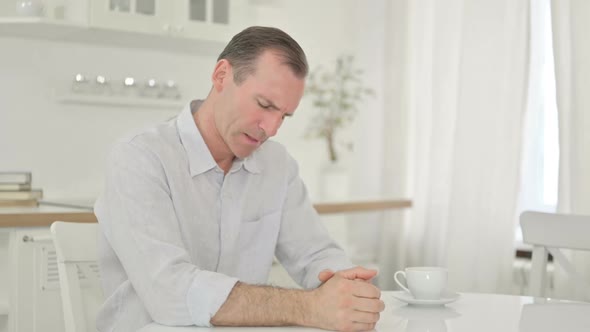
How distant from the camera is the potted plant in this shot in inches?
167

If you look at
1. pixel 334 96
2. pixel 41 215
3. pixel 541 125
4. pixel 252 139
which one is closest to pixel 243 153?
pixel 252 139

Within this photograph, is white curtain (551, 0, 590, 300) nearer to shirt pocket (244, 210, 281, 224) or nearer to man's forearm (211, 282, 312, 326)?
shirt pocket (244, 210, 281, 224)

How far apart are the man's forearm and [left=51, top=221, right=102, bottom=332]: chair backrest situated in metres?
0.41

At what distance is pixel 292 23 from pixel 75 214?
194cm

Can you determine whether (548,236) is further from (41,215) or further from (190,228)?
(41,215)

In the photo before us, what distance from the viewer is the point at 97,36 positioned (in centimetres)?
352

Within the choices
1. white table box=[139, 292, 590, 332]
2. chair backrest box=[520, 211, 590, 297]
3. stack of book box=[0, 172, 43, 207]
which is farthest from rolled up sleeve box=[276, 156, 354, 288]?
stack of book box=[0, 172, 43, 207]

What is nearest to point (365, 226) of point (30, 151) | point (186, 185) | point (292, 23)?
point (292, 23)

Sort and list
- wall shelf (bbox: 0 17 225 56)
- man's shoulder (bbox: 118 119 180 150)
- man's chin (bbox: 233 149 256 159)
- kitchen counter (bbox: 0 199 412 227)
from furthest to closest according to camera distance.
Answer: wall shelf (bbox: 0 17 225 56), kitchen counter (bbox: 0 199 412 227), man's chin (bbox: 233 149 256 159), man's shoulder (bbox: 118 119 180 150)

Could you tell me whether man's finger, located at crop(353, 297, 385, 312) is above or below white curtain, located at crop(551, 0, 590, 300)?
below

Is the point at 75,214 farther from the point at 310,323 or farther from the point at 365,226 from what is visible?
the point at 365,226

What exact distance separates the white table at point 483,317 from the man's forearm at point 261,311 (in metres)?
0.02

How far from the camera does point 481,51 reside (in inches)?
147

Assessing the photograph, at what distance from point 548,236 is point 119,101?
81.6 inches
